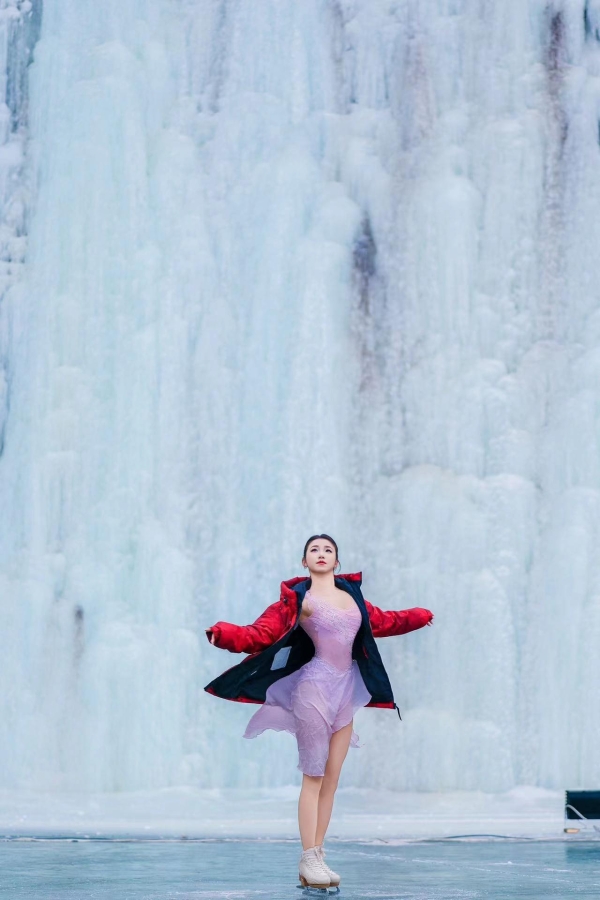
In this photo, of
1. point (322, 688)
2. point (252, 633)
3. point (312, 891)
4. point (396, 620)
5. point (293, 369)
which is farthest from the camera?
point (293, 369)

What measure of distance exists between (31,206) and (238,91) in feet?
4.22

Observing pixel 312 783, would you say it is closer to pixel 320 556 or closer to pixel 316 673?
pixel 316 673

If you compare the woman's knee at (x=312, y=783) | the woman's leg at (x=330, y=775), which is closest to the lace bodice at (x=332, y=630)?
the woman's leg at (x=330, y=775)

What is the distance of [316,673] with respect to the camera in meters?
3.19

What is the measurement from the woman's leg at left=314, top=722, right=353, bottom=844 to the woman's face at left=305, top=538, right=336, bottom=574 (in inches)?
16.9

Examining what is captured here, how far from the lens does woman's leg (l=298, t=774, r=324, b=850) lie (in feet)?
10.2

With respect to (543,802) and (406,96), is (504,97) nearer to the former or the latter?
(406,96)

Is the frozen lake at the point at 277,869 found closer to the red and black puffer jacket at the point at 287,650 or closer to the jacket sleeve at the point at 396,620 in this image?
the red and black puffer jacket at the point at 287,650

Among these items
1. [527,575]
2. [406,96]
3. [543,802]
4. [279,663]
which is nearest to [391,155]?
[406,96]

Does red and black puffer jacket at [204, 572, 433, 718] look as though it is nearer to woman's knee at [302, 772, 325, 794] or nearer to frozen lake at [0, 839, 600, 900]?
woman's knee at [302, 772, 325, 794]

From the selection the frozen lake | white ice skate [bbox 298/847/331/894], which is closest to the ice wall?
the frozen lake

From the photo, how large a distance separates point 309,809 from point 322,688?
1.03ft

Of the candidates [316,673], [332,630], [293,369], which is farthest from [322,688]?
[293,369]

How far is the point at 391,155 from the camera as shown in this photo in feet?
21.3
